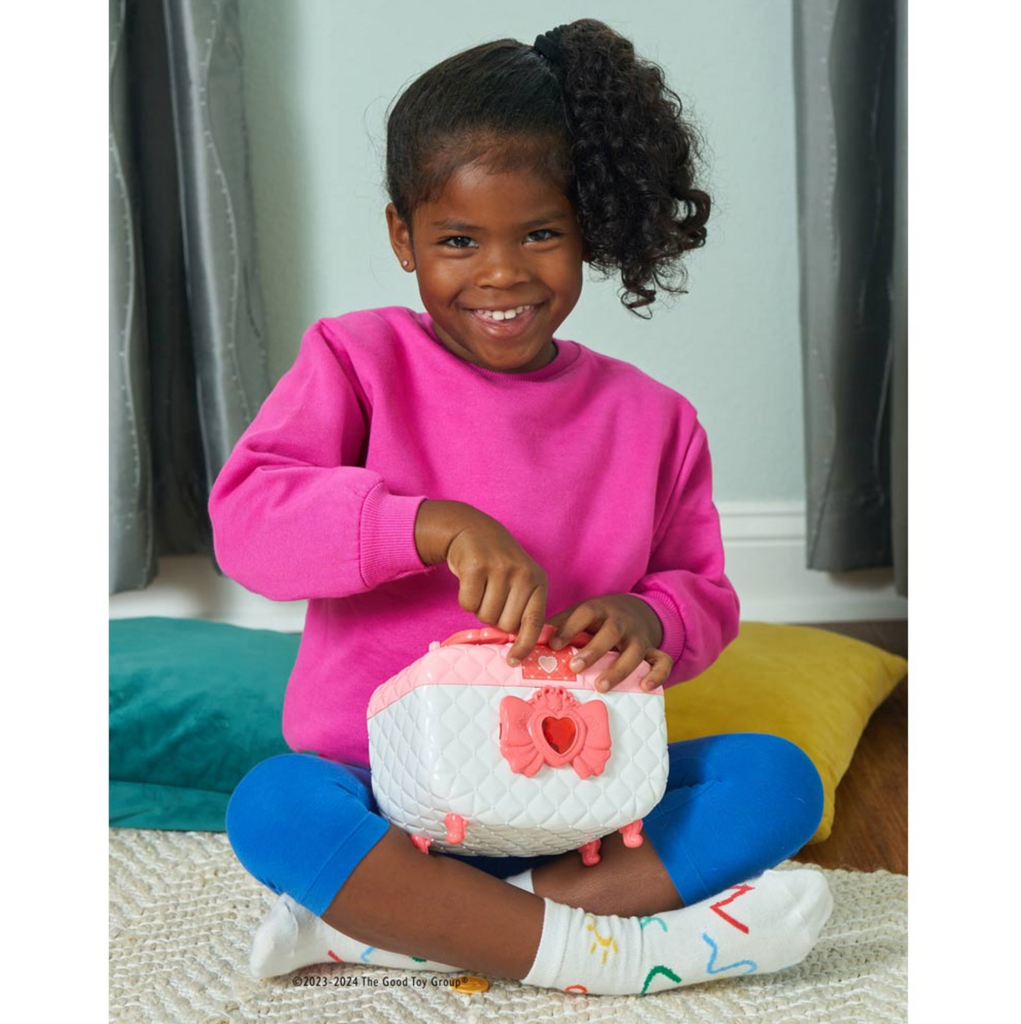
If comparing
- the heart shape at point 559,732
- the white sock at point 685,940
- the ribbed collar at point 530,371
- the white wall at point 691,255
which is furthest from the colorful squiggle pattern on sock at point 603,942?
the white wall at point 691,255

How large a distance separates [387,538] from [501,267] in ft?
0.56

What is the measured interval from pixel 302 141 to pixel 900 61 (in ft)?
1.39

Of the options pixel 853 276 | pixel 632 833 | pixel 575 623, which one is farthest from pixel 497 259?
pixel 853 276

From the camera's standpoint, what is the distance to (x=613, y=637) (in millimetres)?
680

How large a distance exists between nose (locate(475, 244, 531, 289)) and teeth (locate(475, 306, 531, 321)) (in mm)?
21

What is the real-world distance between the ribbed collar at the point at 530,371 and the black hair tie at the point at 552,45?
17 centimetres

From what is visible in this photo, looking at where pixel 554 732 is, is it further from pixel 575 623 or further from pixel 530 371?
pixel 530 371

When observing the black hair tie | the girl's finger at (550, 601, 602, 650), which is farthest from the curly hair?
the girl's finger at (550, 601, 602, 650)

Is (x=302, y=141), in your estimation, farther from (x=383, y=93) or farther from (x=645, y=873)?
(x=645, y=873)

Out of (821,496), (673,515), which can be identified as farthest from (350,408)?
(821,496)

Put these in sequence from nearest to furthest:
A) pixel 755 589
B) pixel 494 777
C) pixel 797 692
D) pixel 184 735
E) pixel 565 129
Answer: pixel 494 777
pixel 565 129
pixel 184 735
pixel 797 692
pixel 755 589

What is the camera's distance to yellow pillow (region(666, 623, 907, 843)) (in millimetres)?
979

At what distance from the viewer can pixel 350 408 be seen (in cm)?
75
